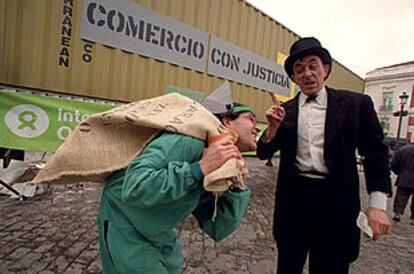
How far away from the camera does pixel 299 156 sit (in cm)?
187

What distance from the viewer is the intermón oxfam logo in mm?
2779

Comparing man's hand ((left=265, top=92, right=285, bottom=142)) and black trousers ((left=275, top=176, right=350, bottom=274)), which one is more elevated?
man's hand ((left=265, top=92, right=285, bottom=142))

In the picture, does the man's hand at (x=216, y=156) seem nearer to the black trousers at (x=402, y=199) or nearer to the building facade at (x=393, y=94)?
the black trousers at (x=402, y=199)

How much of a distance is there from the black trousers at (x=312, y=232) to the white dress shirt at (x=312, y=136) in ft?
0.28

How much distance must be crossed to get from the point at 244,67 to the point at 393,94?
3978cm

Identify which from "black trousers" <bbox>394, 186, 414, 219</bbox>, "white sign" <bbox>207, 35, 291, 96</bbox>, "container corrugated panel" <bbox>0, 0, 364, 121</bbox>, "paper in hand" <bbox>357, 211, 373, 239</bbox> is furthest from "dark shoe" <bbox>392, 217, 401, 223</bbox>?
"paper in hand" <bbox>357, 211, 373, 239</bbox>

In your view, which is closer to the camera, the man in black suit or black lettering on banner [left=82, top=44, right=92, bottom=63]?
the man in black suit

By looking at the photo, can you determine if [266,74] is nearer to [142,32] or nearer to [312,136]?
[142,32]

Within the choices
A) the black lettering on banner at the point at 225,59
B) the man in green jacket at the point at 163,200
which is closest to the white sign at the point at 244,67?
the black lettering on banner at the point at 225,59

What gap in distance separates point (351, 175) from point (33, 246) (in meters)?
3.01

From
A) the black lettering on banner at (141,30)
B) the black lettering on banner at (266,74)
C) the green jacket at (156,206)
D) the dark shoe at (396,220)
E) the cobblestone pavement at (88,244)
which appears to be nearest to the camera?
the green jacket at (156,206)

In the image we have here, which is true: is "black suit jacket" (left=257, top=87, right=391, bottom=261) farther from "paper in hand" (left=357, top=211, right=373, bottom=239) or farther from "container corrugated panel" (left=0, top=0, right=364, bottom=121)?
"container corrugated panel" (left=0, top=0, right=364, bottom=121)

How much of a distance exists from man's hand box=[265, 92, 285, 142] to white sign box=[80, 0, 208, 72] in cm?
220

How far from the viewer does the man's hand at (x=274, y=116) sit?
170cm
